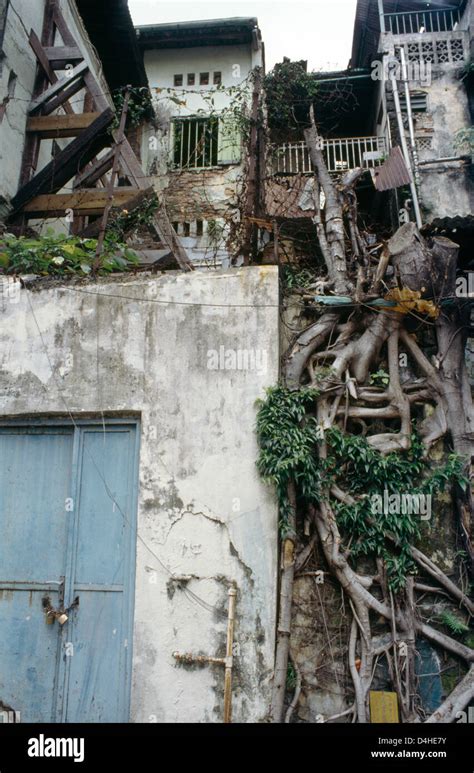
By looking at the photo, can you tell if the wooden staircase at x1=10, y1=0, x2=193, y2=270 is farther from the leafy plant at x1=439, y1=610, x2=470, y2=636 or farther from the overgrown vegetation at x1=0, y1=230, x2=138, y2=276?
the leafy plant at x1=439, y1=610, x2=470, y2=636

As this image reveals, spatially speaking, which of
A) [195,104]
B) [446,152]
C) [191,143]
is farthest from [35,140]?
[446,152]

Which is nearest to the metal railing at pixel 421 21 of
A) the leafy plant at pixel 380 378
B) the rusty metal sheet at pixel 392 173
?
the rusty metal sheet at pixel 392 173

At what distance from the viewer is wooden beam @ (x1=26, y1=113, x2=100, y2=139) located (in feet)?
28.6

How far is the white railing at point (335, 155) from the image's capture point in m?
11.6

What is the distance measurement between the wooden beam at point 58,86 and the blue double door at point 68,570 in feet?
19.7

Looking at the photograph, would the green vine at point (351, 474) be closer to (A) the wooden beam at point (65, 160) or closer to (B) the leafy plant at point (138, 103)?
(A) the wooden beam at point (65, 160)

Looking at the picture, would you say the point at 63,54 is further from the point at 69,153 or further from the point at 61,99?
the point at 69,153

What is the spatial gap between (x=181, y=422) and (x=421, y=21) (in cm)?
1259

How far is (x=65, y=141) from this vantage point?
10.6 meters

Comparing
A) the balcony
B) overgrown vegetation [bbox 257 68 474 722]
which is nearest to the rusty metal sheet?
overgrown vegetation [bbox 257 68 474 722]

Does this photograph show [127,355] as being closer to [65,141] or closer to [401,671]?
[401,671]

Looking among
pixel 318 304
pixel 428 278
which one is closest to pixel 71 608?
pixel 318 304

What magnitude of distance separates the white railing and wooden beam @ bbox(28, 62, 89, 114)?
411 cm

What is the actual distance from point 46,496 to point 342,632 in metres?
3.15
